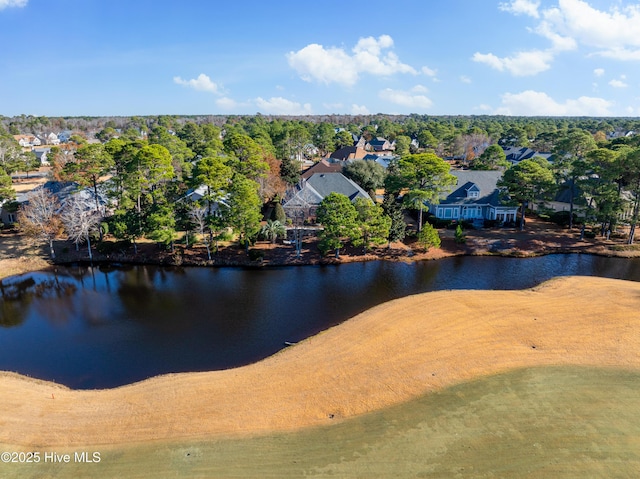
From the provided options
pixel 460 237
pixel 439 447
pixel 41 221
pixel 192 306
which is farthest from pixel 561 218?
pixel 41 221

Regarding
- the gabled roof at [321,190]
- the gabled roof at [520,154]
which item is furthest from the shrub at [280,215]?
the gabled roof at [520,154]

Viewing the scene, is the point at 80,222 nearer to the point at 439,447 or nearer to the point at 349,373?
the point at 349,373

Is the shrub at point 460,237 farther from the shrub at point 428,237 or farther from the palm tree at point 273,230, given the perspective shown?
the palm tree at point 273,230

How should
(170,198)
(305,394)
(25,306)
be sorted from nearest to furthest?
(305,394) → (25,306) → (170,198)

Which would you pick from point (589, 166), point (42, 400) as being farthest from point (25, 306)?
point (589, 166)

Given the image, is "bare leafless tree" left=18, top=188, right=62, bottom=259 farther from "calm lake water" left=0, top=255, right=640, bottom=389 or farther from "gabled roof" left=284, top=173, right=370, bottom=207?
"gabled roof" left=284, top=173, right=370, bottom=207

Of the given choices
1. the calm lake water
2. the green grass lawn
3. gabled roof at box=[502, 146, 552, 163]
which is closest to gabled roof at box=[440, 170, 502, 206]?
the calm lake water

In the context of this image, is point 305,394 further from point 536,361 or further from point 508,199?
point 508,199
